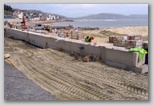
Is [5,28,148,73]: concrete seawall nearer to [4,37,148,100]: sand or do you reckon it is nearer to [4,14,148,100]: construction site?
[4,14,148,100]: construction site

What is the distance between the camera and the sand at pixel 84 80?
6.12m

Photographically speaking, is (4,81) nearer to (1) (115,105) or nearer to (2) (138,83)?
(1) (115,105)

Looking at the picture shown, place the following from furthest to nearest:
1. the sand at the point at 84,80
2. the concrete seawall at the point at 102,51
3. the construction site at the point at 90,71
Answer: the concrete seawall at the point at 102,51
the construction site at the point at 90,71
the sand at the point at 84,80

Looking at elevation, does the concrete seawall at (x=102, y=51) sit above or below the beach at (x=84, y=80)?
above

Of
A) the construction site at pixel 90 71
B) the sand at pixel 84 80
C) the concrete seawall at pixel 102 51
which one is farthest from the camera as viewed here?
the concrete seawall at pixel 102 51

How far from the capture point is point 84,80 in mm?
7188

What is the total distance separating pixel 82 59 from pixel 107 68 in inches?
67.8

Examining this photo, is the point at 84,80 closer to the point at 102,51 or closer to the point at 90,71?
the point at 90,71

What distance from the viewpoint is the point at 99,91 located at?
639 cm

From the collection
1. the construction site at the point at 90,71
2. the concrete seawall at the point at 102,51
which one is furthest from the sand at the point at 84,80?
the concrete seawall at the point at 102,51

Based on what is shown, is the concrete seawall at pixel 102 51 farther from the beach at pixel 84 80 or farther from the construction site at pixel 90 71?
the beach at pixel 84 80

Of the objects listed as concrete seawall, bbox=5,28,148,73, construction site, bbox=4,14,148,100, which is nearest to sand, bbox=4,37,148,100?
construction site, bbox=4,14,148,100

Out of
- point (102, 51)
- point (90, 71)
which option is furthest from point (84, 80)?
point (102, 51)

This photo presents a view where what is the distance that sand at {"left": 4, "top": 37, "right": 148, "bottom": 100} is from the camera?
6.12 metres
